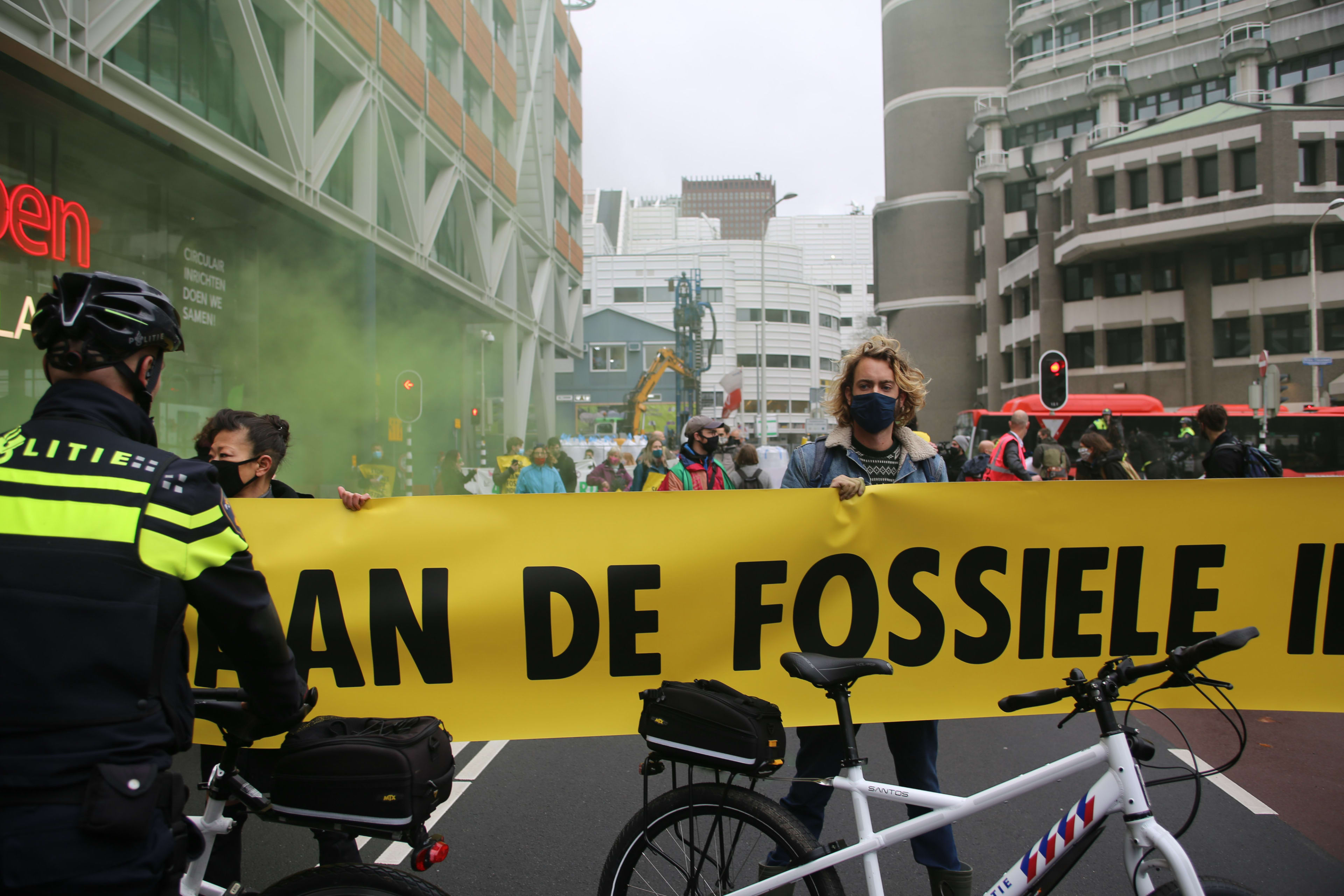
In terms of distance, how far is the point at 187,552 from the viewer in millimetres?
1755

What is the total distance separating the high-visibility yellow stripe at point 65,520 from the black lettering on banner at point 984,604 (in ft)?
8.53

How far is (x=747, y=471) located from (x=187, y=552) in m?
7.95

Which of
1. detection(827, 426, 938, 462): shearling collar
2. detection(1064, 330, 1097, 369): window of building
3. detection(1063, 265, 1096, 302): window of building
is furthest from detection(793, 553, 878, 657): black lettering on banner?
detection(1064, 330, 1097, 369): window of building

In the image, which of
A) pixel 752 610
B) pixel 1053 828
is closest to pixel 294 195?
pixel 752 610

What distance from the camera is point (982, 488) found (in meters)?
3.28

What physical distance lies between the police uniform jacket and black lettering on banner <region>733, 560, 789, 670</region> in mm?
1836

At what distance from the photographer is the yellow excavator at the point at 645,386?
125ft

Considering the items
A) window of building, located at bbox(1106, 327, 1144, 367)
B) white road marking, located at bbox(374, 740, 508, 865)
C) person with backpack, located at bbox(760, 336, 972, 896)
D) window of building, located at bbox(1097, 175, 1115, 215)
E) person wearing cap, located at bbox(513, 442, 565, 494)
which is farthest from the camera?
window of building, located at bbox(1106, 327, 1144, 367)

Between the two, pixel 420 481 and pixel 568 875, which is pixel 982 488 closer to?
pixel 568 875

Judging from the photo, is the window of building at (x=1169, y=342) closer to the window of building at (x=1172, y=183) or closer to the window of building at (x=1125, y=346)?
the window of building at (x=1125, y=346)

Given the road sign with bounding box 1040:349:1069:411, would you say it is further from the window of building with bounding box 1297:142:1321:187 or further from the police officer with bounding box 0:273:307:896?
the window of building with bounding box 1297:142:1321:187

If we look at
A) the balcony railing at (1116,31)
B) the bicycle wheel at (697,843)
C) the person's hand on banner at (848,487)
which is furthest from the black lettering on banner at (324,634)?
the balcony railing at (1116,31)

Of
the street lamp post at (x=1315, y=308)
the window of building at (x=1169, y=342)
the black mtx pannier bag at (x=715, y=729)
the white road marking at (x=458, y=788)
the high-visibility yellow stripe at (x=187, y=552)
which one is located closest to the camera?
the high-visibility yellow stripe at (x=187, y=552)

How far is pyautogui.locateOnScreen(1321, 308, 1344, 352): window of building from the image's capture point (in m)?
37.6
